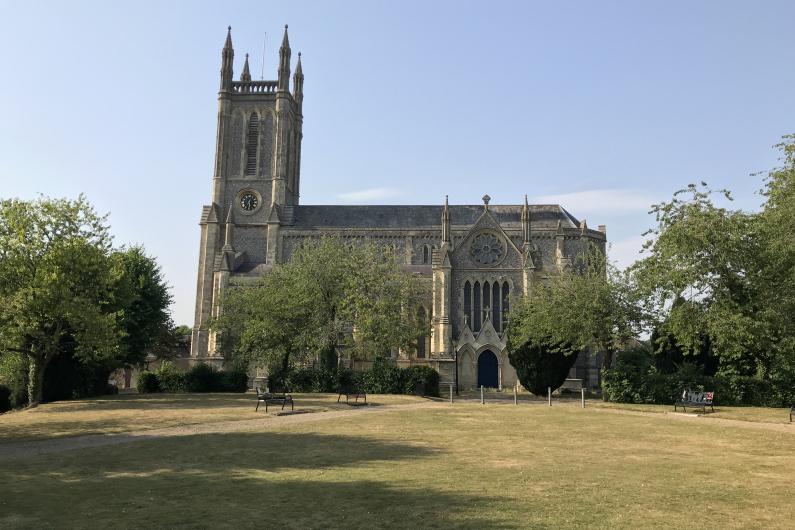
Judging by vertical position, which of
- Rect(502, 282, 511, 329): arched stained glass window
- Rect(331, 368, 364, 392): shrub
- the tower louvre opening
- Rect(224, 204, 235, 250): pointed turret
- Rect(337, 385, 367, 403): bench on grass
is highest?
the tower louvre opening

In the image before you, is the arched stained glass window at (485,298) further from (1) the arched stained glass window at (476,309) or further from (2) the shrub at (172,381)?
(2) the shrub at (172,381)

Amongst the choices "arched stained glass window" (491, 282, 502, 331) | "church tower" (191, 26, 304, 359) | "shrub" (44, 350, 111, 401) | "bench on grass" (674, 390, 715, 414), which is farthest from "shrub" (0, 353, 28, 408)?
"arched stained glass window" (491, 282, 502, 331)

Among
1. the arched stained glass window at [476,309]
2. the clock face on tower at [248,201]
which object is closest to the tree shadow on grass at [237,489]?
the arched stained glass window at [476,309]

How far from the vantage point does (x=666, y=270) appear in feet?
107

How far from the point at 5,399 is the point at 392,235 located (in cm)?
3732

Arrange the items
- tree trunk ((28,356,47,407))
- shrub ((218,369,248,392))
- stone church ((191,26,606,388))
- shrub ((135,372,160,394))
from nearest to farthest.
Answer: tree trunk ((28,356,47,407)) → shrub ((218,369,248,392)) → shrub ((135,372,160,394)) → stone church ((191,26,606,388))

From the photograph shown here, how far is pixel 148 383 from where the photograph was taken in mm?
41188

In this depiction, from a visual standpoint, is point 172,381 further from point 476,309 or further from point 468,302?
point 476,309

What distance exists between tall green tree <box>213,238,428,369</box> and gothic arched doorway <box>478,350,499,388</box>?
9.41 m

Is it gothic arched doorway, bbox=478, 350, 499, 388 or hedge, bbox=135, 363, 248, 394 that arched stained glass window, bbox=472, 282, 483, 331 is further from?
hedge, bbox=135, 363, 248, 394

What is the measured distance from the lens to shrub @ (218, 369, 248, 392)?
4078cm

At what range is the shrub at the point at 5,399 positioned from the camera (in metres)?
32.3

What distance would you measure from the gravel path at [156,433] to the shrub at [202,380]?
1695cm

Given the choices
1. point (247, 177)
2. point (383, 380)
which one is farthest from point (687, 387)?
point (247, 177)
